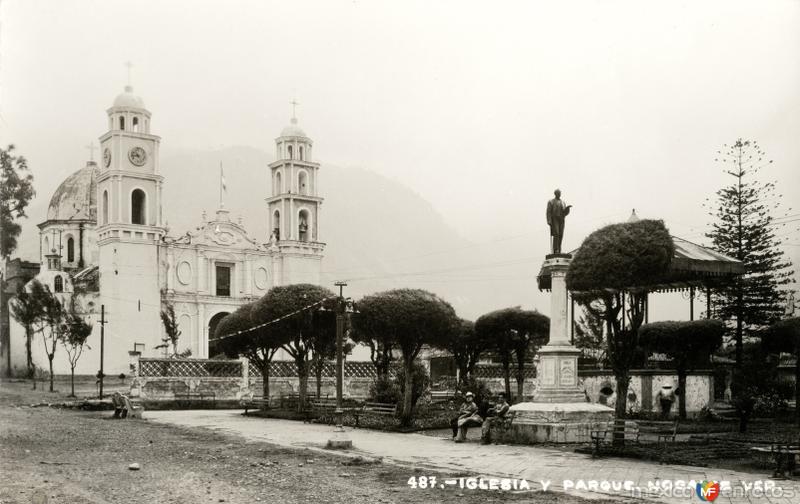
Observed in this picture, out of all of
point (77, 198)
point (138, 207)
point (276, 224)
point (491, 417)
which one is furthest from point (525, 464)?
point (77, 198)

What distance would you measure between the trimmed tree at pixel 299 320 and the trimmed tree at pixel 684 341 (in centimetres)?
875

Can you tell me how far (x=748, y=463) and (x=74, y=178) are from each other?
167 feet

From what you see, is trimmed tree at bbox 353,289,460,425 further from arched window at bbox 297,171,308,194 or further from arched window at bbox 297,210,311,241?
arched window at bbox 297,171,308,194

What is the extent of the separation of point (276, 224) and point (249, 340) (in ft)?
87.7

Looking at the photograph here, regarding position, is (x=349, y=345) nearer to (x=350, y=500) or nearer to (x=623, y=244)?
(x=623, y=244)

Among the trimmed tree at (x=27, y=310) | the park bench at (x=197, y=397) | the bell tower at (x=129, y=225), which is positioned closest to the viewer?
the park bench at (x=197, y=397)

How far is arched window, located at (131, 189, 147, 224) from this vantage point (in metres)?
47.3

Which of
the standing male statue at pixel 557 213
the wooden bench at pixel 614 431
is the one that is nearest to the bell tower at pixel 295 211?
the standing male statue at pixel 557 213

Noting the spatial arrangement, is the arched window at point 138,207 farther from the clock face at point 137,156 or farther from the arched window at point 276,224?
the arched window at point 276,224

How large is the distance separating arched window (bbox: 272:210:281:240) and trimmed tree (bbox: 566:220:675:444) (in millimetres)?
39960

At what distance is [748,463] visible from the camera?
38.6 ft

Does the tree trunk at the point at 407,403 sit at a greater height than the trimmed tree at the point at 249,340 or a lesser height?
lesser

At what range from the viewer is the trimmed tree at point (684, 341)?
2167cm

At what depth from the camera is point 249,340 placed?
28391 millimetres
